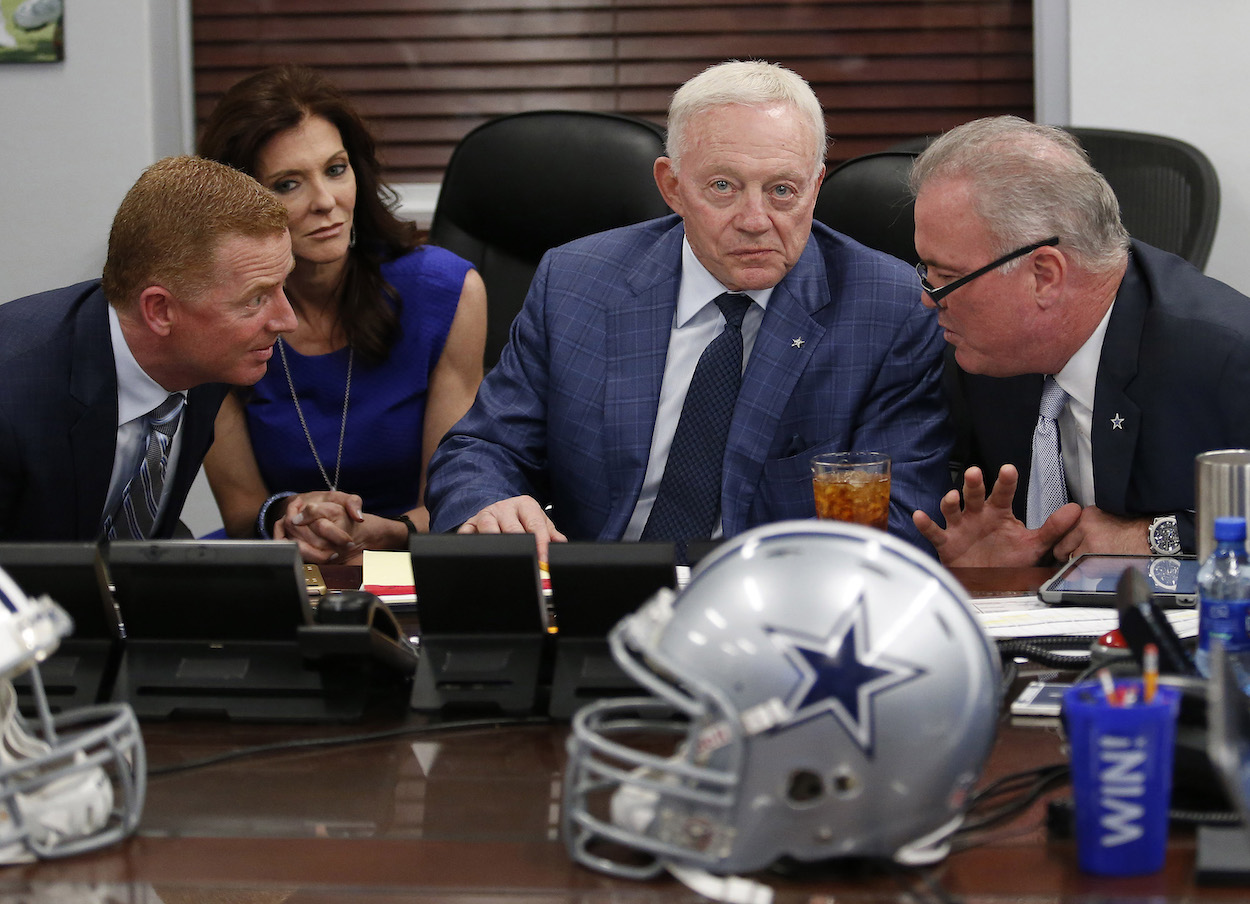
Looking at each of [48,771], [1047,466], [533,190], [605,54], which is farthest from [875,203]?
[48,771]

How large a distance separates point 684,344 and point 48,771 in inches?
49.0

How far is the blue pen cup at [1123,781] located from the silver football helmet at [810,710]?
60mm

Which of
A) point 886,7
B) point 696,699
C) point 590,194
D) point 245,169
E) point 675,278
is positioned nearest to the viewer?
point 696,699

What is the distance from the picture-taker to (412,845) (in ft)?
2.87

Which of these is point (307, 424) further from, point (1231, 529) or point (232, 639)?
point (1231, 529)

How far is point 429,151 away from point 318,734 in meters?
2.47

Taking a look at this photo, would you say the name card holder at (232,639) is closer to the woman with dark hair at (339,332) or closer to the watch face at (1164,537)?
the watch face at (1164,537)

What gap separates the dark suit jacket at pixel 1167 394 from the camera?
172 cm

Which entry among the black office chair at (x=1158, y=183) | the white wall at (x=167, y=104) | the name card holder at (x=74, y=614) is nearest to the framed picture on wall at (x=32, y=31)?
the white wall at (x=167, y=104)

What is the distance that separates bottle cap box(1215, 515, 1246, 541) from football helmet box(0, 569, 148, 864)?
823 millimetres

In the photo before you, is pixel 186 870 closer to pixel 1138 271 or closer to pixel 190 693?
pixel 190 693

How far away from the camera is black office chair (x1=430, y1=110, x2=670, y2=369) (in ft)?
8.54

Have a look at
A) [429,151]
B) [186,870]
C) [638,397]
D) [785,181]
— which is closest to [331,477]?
[638,397]

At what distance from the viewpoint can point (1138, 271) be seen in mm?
1867
